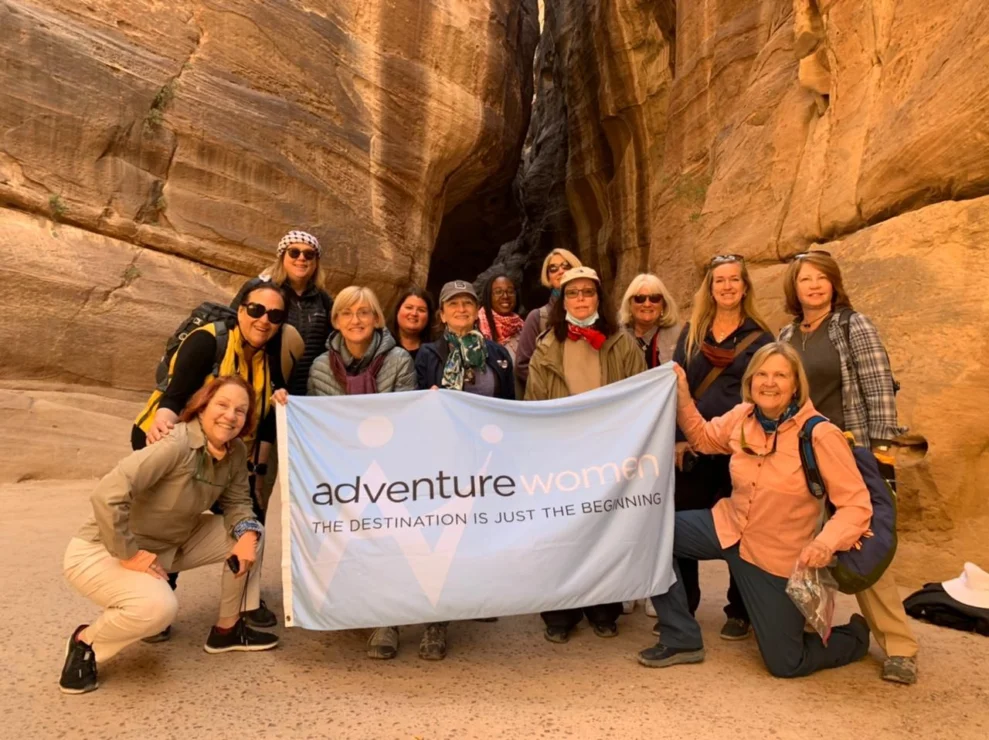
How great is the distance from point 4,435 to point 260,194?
587 cm

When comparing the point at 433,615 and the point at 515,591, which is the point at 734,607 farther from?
the point at 433,615

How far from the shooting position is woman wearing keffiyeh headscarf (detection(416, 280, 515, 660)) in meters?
4.42

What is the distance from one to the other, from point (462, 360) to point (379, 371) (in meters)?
0.58

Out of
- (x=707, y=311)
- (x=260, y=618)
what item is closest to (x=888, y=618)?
(x=707, y=311)

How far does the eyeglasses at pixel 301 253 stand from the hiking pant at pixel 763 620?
302cm

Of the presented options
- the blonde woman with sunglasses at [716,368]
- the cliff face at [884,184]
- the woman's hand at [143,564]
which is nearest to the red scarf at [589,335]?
the blonde woman with sunglasses at [716,368]

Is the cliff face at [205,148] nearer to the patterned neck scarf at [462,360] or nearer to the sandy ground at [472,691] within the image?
the sandy ground at [472,691]

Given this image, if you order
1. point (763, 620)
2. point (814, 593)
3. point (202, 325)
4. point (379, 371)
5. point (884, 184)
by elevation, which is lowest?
point (763, 620)

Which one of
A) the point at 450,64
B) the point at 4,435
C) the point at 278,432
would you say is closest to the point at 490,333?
the point at 278,432

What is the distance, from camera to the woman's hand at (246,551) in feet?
11.9

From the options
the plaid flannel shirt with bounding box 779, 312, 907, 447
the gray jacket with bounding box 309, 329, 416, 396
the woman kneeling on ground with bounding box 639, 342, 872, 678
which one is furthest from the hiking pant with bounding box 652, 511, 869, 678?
the gray jacket with bounding box 309, 329, 416, 396

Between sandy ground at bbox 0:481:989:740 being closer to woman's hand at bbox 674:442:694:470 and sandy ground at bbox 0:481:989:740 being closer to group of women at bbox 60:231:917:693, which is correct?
group of women at bbox 60:231:917:693

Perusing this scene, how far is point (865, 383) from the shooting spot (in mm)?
3975

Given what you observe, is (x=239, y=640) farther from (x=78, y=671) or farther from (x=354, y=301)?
(x=354, y=301)
